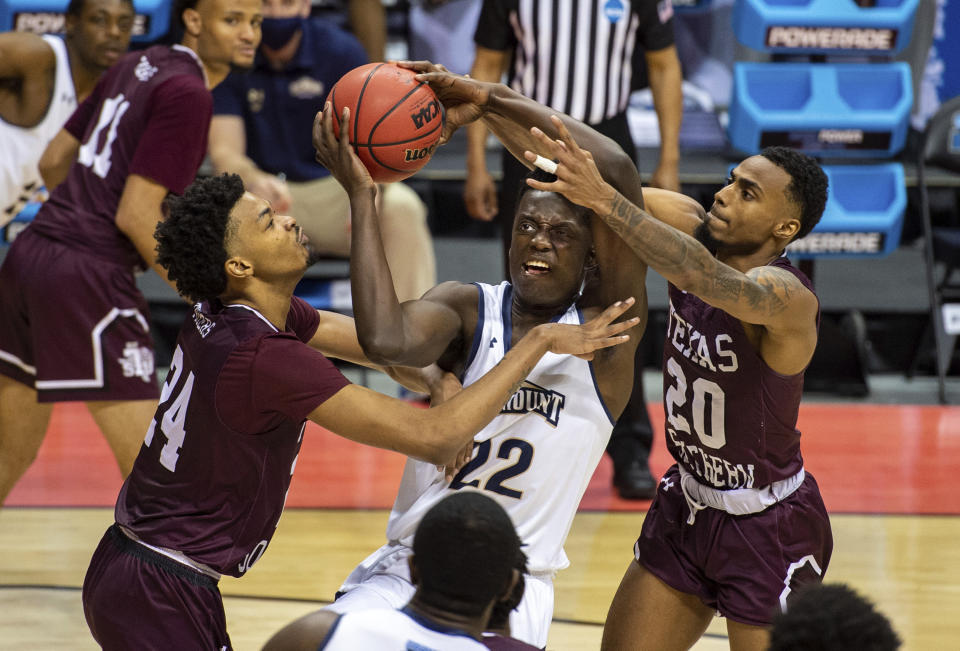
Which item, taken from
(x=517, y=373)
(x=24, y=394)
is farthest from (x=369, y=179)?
Result: (x=24, y=394)

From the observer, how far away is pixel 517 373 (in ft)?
9.07

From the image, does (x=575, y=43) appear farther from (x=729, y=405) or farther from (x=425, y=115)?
(x=729, y=405)

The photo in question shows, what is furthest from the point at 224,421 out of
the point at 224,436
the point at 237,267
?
the point at 237,267

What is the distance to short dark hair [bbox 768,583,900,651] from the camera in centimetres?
192

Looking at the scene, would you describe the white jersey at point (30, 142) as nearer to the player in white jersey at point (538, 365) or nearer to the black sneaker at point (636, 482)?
the player in white jersey at point (538, 365)

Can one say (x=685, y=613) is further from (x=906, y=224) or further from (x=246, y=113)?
(x=906, y=224)

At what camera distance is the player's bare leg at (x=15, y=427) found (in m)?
4.27

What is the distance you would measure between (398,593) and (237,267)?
2.67 ft

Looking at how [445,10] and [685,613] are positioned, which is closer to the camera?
[685,613]

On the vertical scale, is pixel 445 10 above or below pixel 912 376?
above

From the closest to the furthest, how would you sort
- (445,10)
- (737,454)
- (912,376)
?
(737,454) → (912,376) → (445,10)

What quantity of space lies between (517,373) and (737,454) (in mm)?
758

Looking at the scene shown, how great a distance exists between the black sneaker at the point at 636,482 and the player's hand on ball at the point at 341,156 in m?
2.83

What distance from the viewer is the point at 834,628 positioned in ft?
6.31
